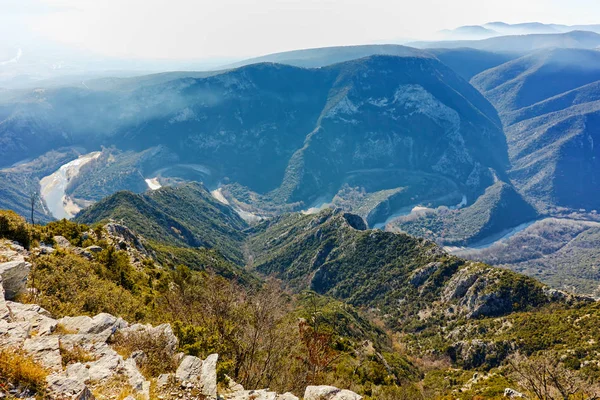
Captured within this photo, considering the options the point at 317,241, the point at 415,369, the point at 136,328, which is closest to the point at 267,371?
the point at 136,328

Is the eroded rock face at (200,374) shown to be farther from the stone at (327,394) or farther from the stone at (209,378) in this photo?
the stone at (327,394)

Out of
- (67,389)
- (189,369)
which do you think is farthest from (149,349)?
(67,389)

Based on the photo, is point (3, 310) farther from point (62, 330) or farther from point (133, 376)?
point (133, 376)

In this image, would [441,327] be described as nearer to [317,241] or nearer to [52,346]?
[317,241]

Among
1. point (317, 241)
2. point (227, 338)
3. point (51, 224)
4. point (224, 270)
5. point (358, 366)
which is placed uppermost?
point (51, 224)

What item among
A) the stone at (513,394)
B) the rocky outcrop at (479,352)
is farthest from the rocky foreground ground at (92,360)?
the rocky outcrop at (479,352)

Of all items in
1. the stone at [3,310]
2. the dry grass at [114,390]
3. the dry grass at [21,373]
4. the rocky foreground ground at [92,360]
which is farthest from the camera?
the stone at [3,310]
